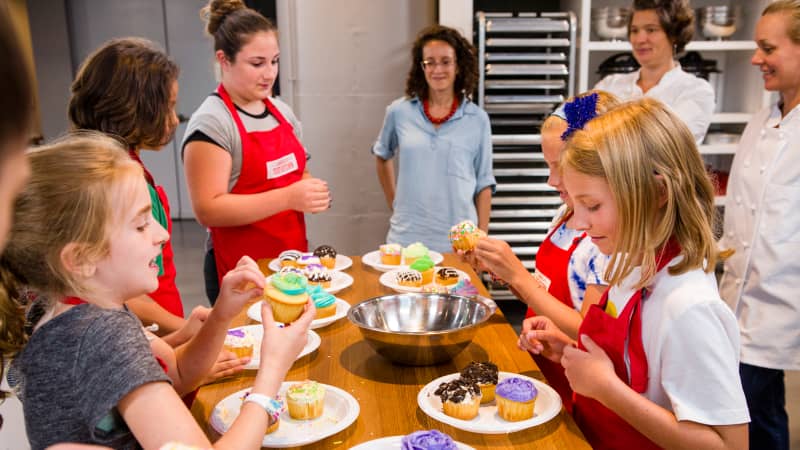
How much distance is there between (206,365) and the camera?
151 centimetres

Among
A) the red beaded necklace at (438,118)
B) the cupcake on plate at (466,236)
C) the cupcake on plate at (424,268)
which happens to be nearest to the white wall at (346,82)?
the red beaded necklace at (438,118)

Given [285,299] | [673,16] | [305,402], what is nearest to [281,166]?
[285,299]

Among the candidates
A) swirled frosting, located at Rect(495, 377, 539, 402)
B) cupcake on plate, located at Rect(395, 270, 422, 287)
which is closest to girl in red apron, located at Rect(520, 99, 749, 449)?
swirled frosting, located at Rect(495, 377, 539, 402)

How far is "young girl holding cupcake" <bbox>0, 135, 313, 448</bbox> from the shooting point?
1.07 m

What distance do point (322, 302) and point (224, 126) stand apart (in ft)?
3.19

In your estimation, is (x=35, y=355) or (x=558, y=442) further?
(x=558, y=442)

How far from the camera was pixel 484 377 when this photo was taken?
1410 millimetres

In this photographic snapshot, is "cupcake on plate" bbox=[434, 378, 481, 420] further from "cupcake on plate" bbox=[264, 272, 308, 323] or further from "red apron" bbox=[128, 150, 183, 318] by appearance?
"red apron" bbox=[128, 150, 183, 318]

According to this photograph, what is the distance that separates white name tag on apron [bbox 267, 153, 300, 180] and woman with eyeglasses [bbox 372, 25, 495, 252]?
73cm

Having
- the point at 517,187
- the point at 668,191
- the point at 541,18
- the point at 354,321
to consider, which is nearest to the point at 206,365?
the point at 354,321

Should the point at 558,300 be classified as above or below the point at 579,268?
below

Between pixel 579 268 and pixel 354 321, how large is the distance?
2.09 ft

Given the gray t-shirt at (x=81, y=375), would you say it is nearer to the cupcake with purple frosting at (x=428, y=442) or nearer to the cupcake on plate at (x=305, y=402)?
the cupcake on plate at (x=305, y=402)

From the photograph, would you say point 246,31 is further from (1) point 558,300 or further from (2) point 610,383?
(2) point 610,383
